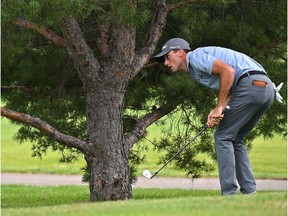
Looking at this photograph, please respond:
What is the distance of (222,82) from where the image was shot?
772 centimetres

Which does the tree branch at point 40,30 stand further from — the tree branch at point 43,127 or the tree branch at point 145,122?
the tree branch at point 145,122

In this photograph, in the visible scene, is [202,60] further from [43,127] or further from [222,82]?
[43,127]

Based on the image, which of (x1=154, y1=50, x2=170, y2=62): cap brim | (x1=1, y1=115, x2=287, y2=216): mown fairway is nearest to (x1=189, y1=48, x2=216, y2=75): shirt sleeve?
(x1=154, y1=50, x2=170, y2=62): cap brim

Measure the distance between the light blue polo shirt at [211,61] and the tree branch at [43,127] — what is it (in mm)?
2587

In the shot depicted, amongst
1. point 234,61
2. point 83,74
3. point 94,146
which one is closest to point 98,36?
point 83,74

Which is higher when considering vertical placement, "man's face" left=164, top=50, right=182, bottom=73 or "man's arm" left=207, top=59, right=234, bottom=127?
"man's face" left=164, top=50, right=182, bottom=73

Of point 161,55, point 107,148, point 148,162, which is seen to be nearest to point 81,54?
point 107,148

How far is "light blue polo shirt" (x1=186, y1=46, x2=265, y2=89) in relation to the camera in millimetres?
7809

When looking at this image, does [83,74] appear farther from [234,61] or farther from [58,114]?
[234,61]

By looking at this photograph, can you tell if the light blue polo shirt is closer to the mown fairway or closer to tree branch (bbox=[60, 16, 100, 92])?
the mown fairway

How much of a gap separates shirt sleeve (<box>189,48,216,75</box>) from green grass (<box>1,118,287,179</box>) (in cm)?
733

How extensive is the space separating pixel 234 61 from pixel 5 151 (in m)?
16.8

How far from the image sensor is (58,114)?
39.1ft

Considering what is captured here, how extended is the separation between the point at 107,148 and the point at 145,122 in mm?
947
